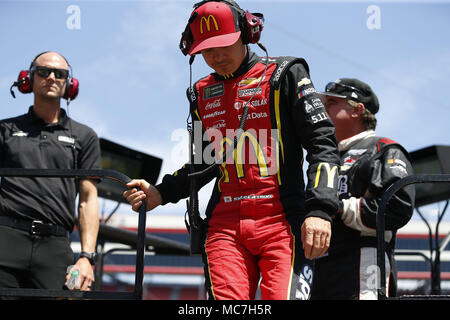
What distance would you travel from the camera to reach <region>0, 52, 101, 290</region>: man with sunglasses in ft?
11.6

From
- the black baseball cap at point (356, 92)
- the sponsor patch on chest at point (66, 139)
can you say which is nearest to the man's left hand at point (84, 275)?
the sponsor patch on chest at point (66, 139)

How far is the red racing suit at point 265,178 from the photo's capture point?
239 centimetres

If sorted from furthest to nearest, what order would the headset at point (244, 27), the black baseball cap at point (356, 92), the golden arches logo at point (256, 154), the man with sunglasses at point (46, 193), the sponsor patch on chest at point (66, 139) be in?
the black baseball cap at point (356, 92)
the sponsor patch on chest at point (66, 139)
the man with sunglasses at point (46, 193)
the headset at point (244, 27)
the golden arches logo at point (256, 154)

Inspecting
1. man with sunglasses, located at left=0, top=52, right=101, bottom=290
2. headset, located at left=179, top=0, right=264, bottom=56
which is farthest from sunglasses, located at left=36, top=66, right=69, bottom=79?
headset, located at left=179, top=0, right=264, bottom=56

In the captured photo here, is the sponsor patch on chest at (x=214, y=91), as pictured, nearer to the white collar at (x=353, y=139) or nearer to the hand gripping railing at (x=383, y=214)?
Answer: the hand gripping railing at (x=383, y=214)

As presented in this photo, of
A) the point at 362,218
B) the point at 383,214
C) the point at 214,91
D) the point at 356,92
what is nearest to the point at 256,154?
the point at 214,91

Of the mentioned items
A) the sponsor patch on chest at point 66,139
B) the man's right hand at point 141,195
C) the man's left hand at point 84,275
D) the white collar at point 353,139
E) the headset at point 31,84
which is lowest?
the man's left hand at point 84,275

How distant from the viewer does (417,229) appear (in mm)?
37625

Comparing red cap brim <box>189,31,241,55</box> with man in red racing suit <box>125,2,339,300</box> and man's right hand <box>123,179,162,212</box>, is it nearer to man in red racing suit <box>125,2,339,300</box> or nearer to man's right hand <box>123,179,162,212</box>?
man in red racing suit <box>125,2,339,300</box>

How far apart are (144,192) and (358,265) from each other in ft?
4.90

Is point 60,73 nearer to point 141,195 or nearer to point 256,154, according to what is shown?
point 141,195

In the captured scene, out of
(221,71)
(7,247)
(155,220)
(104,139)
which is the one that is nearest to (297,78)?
(221,71)

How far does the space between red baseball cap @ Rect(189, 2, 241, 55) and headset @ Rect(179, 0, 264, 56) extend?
0.04m

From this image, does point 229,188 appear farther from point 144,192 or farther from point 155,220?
point 155,220
